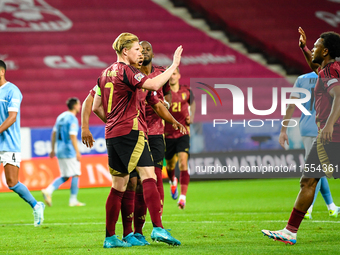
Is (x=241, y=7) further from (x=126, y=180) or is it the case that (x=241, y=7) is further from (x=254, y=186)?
(x=126, y=180)

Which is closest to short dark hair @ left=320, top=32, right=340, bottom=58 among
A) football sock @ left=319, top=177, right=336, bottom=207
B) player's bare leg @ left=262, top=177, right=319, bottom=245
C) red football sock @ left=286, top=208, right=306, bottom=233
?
player's bare leg @ left=262, top=177, right=319, bottom=245

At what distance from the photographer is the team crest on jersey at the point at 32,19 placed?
18859 millimetres

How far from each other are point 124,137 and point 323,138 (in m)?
1.84

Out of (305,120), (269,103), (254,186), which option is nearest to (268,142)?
(254,186)

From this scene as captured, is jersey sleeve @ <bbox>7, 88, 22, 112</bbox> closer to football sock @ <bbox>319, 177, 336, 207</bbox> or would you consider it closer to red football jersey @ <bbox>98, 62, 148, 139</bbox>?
red football jersey @ <bbox>98, 62, 148, 139</bbox>

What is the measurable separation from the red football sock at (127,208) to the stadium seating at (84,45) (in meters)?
13.5

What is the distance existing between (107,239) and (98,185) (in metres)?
8.72

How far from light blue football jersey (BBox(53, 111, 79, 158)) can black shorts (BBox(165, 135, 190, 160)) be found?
2361mm

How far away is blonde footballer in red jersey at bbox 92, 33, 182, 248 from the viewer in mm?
4371

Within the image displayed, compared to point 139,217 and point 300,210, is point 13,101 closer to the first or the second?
point 139,217

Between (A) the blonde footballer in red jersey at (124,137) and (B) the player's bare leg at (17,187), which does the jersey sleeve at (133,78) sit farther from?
(B) the player's bare leg at (17,187)

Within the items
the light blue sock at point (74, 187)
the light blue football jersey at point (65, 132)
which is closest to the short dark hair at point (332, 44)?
the light blue football jersey at point (65, 132)

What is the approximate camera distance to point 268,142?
Result: 14289 mm

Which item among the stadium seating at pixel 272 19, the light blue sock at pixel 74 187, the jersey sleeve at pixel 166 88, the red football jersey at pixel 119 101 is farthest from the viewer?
the stadium seating at pixel 272 19
